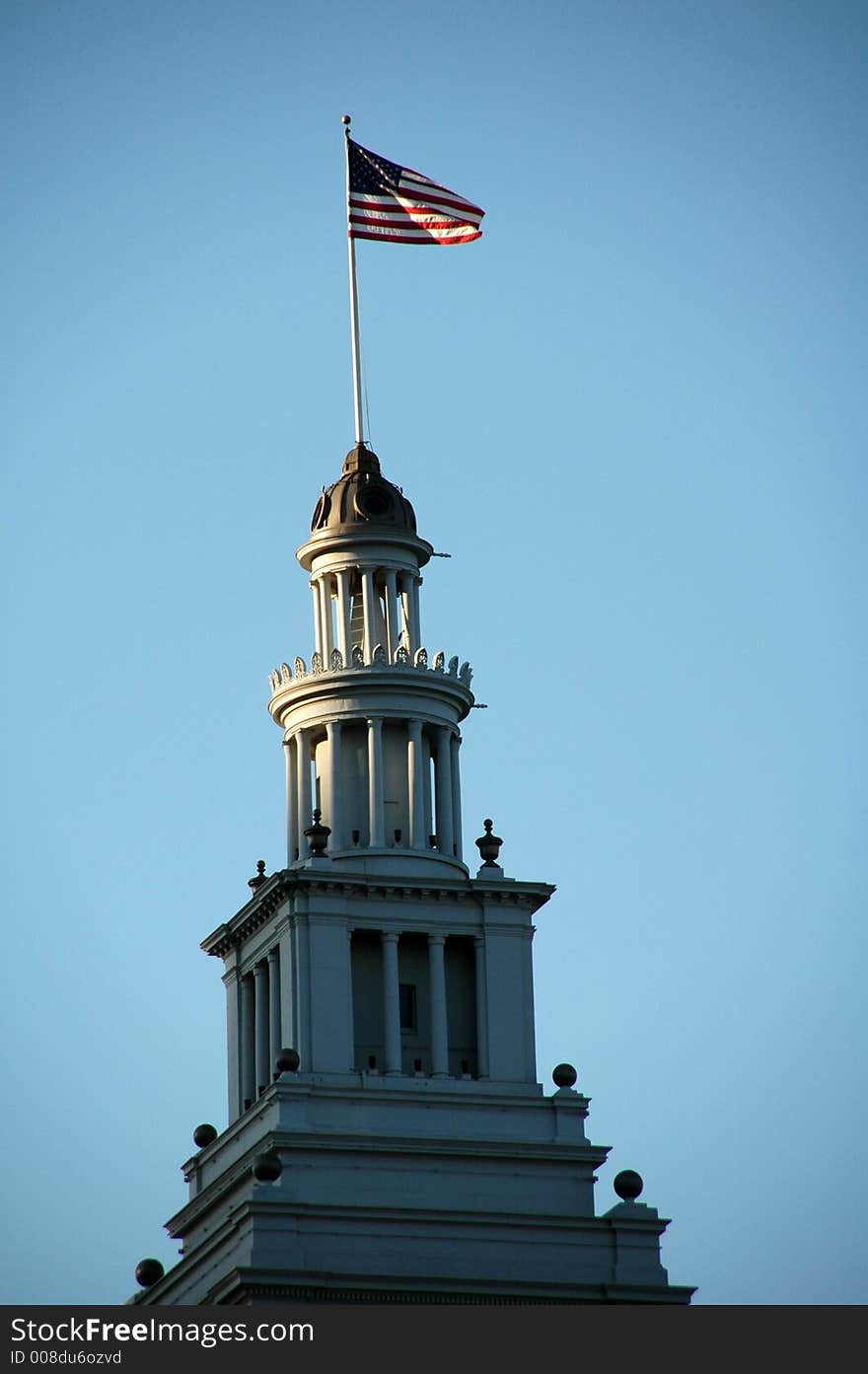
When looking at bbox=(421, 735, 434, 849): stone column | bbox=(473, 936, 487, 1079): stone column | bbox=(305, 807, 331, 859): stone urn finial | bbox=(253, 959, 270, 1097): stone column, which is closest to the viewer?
bbox=(473, 936, 487, 1079): stone column

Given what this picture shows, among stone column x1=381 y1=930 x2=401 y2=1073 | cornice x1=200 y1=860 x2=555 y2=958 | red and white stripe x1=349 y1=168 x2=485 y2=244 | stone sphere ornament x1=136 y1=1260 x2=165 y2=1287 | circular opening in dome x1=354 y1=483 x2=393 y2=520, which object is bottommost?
stone sphere ornament x1=136 y1=1260 x2=165 y2=1287

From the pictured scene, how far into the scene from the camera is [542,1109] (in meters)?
105

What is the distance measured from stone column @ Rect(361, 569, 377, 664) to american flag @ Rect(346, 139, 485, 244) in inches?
420

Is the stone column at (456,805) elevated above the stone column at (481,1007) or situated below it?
above

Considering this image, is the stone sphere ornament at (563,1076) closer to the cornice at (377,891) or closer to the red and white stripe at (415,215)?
the cornice at (377,891)

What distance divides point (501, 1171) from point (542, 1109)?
255 centimetres

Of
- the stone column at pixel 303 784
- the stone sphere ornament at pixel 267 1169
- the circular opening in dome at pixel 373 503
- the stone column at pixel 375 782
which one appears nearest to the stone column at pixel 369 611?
the circular opening in dome at pixel 373 503

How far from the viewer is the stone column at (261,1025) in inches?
4198

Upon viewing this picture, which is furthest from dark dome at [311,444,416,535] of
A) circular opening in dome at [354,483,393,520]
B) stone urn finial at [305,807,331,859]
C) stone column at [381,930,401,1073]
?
stone column at [381,930,401,1073]

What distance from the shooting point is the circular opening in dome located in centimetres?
11162

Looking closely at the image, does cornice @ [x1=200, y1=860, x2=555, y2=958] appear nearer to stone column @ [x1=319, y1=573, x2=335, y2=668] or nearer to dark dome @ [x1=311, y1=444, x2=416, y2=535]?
stone column @ [x1=319, y1=573, x2=335, y2=668]

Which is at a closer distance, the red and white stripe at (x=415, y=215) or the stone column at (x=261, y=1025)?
the stone column at (x=261, y=1025)

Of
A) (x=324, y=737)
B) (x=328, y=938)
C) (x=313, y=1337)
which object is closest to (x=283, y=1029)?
(x=328, y=938)

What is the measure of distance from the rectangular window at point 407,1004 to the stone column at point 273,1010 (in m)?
3.74
